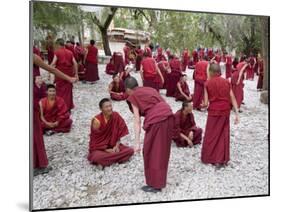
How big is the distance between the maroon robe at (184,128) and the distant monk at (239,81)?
42cm

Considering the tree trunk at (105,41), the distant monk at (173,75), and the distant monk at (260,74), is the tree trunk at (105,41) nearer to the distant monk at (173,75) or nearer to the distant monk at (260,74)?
the distant monk at (173,75)

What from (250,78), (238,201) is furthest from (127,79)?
(238,201)

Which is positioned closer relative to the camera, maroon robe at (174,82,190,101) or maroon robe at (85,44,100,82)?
maroon robe at (85,44,100,82)

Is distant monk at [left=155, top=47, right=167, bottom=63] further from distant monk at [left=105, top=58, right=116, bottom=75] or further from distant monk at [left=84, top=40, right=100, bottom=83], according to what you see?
distant monk at [left=84, top=40, right=100, bottom=83]

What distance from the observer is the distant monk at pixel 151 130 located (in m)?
3.29

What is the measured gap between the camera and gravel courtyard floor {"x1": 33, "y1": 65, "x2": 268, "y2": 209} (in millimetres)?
3166

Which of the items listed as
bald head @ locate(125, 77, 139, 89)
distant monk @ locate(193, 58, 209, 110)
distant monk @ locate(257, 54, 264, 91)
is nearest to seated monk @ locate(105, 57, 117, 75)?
bald head @ locate(125, 77, 139, 89)

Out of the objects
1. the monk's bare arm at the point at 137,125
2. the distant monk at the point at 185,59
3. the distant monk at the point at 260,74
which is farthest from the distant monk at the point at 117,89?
the distant monk at the point at 260,74

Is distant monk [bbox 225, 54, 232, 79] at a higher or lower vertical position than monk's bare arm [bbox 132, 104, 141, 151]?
higher

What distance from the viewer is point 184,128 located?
135 inches

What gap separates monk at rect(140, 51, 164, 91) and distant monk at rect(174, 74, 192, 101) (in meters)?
0.15

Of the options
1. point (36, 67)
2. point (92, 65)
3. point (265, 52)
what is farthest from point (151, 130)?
point (265, 52)
